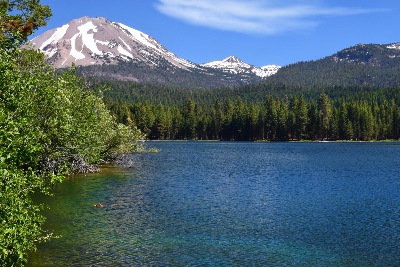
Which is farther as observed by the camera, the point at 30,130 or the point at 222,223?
the point at 222,223

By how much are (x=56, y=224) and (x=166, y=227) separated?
30.0 feet

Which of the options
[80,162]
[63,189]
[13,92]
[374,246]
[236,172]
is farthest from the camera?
[236,172]

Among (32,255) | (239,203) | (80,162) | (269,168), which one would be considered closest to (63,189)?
(80,162)

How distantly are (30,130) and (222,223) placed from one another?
21330mm

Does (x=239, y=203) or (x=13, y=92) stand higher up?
(x=13, y=92)

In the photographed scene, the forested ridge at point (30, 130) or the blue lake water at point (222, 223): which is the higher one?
the forested ridge at point (30, 130)

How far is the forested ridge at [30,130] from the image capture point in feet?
54.7

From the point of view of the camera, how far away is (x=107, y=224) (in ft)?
115

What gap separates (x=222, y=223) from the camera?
3628cm

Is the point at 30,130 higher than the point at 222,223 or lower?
higher

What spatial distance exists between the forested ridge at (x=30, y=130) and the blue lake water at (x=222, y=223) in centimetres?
361

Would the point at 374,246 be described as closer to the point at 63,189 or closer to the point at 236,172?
the point at 63,189

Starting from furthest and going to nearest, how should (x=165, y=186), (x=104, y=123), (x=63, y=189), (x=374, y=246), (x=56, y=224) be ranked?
(x=104, y=123) < (x=165, y=186) < (x=63, y=189) < (x=56, y=224) < (x=374, y=246)

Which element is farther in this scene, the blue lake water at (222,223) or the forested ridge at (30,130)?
the blue lake water at (222,223)
